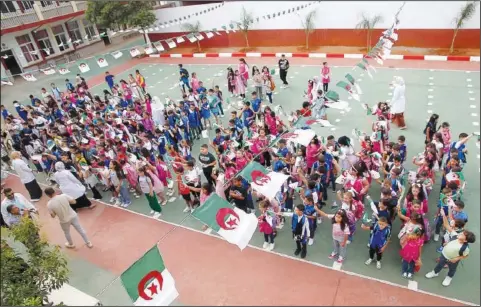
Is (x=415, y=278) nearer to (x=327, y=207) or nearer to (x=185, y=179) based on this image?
(x=327, y=207)

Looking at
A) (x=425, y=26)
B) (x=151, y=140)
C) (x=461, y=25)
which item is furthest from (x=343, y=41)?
(x=151, y=140)

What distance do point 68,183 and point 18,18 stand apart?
1854 centimetres

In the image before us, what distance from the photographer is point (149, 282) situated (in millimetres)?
3516

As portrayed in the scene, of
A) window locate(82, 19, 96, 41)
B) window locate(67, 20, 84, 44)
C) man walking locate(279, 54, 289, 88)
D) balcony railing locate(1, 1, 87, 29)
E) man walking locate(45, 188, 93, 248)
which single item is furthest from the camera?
window locate(82, 19, 96, 41)

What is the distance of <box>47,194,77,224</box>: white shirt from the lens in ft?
19.6

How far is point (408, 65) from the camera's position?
13.3 m

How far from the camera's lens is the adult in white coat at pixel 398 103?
27.8 ft

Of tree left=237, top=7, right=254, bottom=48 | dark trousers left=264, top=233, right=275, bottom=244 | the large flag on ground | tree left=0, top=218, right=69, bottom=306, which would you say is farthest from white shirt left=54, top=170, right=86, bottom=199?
tree left=237, top=7, right=254, bottom=48

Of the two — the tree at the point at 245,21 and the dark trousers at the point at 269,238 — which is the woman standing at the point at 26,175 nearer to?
the dark trousers at the point at 269,238

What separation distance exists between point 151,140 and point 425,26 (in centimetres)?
1203

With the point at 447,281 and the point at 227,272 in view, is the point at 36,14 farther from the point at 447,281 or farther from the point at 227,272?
the point at 447,281

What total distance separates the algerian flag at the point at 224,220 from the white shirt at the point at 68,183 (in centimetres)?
428

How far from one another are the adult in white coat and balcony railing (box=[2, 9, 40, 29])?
2137 centimetres

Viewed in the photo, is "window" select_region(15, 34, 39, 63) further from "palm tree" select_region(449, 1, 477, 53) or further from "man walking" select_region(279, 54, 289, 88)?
"palm tree" select_region(449, 1, 477, 53)
